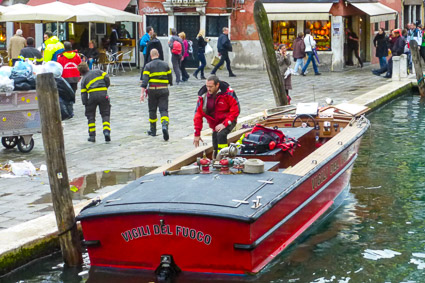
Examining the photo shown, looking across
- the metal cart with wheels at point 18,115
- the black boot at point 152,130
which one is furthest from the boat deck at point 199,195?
the black boot at point 152,130

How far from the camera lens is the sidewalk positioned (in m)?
9.94

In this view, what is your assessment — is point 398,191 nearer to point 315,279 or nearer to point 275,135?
point 275,135

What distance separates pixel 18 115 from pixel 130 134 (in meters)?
2.50

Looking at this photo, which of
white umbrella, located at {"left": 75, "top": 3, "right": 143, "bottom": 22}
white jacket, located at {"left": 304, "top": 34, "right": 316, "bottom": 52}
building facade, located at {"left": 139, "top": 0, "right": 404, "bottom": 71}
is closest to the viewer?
white umbrella, located at {"left": 75, "top": 3, "right": 143, "bottom": 22}

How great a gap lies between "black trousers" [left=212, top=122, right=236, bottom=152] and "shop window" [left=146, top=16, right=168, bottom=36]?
18.7 metres

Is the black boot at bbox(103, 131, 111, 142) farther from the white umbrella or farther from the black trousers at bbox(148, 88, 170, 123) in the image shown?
the white umbrella

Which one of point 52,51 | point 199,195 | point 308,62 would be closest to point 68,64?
point 52,51

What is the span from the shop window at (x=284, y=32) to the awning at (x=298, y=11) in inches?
33.4

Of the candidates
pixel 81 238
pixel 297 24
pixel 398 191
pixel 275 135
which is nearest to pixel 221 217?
pixel 81 238

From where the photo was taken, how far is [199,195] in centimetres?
755

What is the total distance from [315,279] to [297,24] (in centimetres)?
2086

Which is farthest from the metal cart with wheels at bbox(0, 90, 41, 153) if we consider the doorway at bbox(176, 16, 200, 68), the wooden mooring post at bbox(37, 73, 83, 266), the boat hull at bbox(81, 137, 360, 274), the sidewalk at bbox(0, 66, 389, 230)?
the doorway at bbox(176, 16, 200, 68)

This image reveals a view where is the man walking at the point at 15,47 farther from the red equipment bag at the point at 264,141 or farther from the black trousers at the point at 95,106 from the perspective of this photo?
the red equipment bag at the point at 264,141

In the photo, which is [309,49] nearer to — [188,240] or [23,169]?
[23,169]
